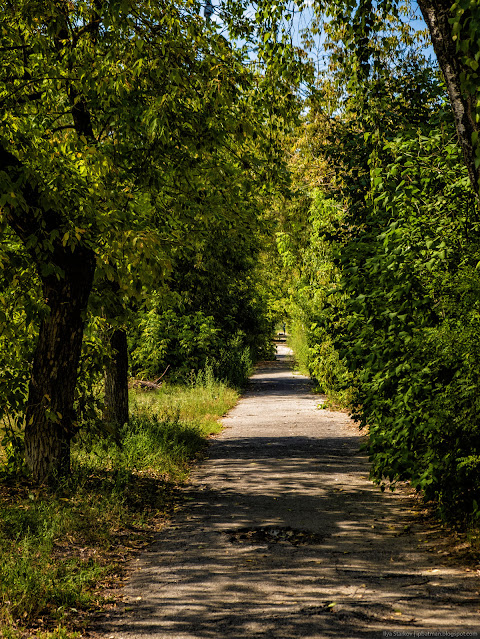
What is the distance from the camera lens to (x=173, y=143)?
26.3ft

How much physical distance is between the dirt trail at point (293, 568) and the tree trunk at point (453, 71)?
3134 millimetres

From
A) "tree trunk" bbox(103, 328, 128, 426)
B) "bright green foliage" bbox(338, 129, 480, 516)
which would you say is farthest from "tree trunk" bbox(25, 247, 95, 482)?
"tree trunk" bbox(103, 328, 128, 426)

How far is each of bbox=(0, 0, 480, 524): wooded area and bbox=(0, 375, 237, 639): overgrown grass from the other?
2.14 feet

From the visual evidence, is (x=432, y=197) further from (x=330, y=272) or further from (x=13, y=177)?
(x=330, y=272)

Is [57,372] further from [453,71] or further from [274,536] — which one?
[453,71]

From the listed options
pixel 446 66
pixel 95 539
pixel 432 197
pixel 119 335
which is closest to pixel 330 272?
pixel 119 335

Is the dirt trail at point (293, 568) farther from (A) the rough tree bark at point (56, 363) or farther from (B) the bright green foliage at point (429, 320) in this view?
(A) the rough tree bark at point (56, 363)

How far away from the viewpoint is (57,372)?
25.5 feet

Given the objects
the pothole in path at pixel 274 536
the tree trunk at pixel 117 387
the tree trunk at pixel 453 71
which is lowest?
the pothole in path at pixel 274 536

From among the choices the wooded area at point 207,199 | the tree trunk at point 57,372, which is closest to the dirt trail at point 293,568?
the wooded area at point 207,199

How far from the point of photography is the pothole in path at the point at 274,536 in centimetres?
650

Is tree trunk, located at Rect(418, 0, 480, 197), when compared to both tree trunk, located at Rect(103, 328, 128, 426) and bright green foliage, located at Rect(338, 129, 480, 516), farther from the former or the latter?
tree trunk, located at Rect(103, 328, 128, 426)

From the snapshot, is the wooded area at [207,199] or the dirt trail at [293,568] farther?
the wooded area at [207,199]

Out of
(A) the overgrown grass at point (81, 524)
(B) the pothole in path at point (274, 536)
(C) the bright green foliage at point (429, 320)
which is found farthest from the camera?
(B) the pothole in path at point (274, 536)
